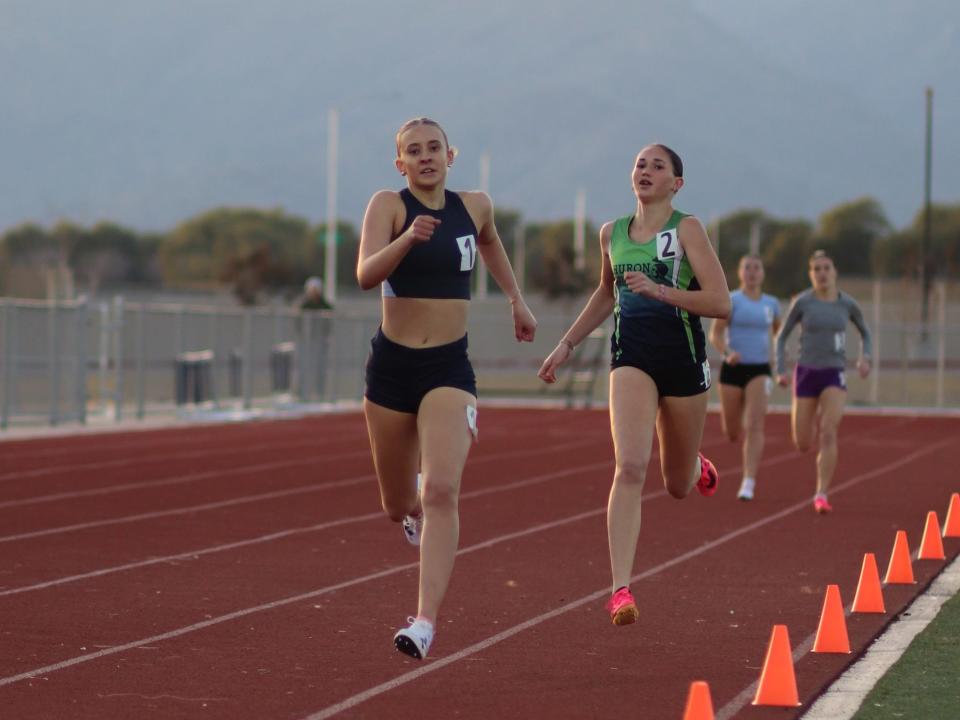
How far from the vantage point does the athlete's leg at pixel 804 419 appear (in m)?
14.3

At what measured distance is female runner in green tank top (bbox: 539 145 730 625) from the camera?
8047mm

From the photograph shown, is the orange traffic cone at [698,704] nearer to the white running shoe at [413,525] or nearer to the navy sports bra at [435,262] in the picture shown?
the navy sports bra at [435,262]

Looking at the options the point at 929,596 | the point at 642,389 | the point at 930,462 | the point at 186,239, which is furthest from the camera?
the point at 186,239

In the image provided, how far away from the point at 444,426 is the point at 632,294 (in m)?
1.39

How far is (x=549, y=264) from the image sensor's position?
93938 millimetres

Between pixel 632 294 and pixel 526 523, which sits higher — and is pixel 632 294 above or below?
above

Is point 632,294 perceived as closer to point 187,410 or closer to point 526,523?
point 526,523

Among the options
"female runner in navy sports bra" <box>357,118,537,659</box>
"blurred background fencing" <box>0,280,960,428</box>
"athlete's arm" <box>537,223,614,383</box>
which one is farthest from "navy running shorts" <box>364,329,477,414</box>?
"blurred background fencing" <box>0,280,960,428</box>

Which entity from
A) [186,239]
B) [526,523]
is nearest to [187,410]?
[526,523]

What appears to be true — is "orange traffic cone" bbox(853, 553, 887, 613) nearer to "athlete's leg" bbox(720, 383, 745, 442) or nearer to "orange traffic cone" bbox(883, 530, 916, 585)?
"orange traffic cone" bbox(883, 530, 916, 585)

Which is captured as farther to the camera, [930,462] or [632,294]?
[930,462]

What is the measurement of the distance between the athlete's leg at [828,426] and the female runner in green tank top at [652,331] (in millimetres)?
5922

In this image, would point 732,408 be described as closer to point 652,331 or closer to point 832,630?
point 652,331

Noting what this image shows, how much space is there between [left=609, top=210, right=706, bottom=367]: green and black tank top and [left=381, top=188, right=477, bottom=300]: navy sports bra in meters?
1.09
